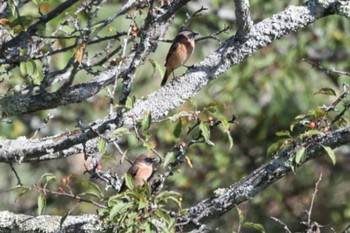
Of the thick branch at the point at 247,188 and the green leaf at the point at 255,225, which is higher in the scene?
the thick branch at the point at 247,188

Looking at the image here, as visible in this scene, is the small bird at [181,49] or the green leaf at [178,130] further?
the small bird at [181,49]

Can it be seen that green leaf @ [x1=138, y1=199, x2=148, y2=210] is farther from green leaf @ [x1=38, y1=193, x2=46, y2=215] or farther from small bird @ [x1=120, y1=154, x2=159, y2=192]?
small bird @ [x1=120, y1=154, x2=159, y2=192]

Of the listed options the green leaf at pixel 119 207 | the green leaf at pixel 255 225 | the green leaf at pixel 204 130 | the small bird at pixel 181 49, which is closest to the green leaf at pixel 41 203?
the green leaf at pixel 119 207

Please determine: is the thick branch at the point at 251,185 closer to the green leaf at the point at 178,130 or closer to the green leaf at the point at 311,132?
the green leaf at the point at 311,132

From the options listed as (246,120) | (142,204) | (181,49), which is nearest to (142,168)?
(181,49)

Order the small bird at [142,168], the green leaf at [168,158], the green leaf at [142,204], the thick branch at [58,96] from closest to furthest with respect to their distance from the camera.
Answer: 1. the green leaf at [142,204]
2. the green leaf at [168,158]
3. the thick branch at [58,96]
4. the small bird at [142,168]

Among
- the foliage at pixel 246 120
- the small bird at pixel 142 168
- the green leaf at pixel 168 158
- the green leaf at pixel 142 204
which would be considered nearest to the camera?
the green leaf at pixel 142 204

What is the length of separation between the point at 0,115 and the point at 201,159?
5.41 metres

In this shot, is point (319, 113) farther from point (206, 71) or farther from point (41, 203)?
point (41, 203)

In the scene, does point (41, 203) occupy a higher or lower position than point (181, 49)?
lower

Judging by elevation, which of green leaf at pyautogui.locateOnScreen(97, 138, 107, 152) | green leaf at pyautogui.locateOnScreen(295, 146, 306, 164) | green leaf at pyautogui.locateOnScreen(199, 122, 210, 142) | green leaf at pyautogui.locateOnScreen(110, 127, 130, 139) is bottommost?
green leaf at pyautogui.locateOnScreen(295, 146, 306, 164)

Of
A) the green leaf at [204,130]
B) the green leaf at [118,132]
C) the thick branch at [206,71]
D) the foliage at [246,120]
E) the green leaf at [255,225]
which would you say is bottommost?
the green leaf at [255,225]

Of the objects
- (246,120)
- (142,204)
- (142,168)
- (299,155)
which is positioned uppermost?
(246,120)

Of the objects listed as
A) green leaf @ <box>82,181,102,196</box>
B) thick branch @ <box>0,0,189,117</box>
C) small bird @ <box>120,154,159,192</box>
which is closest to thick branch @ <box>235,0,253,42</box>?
thick branch @ <box>0,0,189,117</box>
